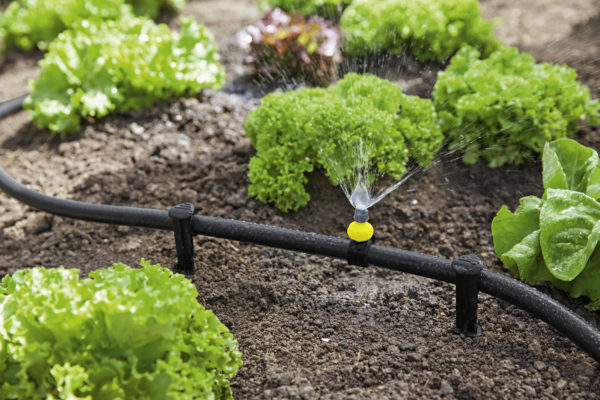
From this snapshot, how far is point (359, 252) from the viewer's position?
2.84m

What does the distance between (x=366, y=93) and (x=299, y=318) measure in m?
1.50

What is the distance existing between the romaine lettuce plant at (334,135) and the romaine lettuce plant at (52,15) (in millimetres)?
2494

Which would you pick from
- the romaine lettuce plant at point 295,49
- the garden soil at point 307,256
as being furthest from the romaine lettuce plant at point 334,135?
the romaine lettuce plant at point 295,49

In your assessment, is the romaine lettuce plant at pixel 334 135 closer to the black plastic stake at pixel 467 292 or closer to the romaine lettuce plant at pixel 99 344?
the black plastic stake at pixel 467 292

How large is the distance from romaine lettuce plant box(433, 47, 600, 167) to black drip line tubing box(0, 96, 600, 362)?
1.40m

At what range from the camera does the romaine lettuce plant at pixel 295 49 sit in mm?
4758

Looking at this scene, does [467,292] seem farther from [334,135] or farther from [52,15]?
[52,15]

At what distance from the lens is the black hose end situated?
2.84 metres

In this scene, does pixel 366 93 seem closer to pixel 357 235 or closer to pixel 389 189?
pixel 389 189

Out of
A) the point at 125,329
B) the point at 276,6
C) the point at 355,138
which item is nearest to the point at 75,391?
the point at 125,329

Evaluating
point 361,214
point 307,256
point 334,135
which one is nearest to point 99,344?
point 361,214

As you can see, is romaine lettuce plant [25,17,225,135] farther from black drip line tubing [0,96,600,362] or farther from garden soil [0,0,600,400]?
black drip line tubing [0,96,600,362]

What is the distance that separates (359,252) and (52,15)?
455 centimetres

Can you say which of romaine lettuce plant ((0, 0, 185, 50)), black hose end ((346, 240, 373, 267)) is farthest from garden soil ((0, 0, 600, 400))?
romaine lettuce plant ((0, 0, 185, 50))
